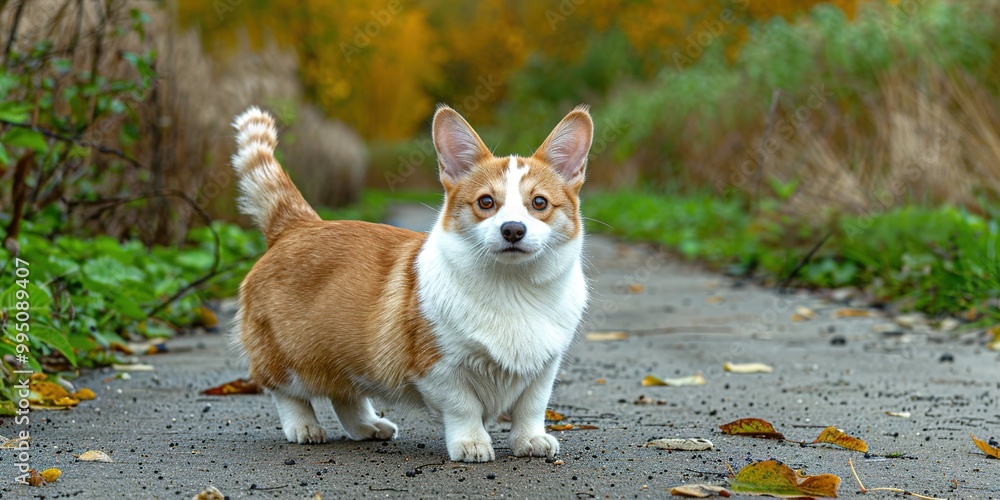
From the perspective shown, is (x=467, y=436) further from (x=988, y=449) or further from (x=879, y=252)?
(x=879, y=252)

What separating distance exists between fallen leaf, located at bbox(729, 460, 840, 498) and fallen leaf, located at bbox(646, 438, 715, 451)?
0.49 m

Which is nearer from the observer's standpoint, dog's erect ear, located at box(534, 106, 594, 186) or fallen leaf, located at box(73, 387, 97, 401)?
dog's erect ear, located at box(534, 106, 594, 186)

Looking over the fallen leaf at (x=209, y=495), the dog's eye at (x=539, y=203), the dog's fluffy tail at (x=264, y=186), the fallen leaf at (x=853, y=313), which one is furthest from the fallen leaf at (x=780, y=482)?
the fallen leaf at (x=853, y=313)

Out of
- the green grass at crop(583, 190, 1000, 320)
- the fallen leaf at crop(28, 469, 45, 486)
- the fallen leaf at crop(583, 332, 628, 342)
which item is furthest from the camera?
the green grass at crop(583, 190, 1000, 320)

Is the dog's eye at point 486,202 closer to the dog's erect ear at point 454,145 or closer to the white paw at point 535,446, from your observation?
the dog's erect ear at point 454,145

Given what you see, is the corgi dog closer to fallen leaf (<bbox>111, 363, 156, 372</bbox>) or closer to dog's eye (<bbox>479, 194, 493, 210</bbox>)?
dog's eye (<bbox>479, 194, 493, 210</bbox>)

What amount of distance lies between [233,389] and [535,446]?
1.81 metres

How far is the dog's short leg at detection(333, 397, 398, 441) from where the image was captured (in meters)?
3.78

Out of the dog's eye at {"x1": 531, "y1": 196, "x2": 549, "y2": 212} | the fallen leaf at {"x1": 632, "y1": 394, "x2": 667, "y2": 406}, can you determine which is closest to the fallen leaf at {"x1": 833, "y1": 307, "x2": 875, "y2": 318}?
the fallen leaf at {"x1": 632, "y1": 394, "x2": 667, "y2": 406}

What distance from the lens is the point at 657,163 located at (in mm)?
18375

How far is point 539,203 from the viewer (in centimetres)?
338

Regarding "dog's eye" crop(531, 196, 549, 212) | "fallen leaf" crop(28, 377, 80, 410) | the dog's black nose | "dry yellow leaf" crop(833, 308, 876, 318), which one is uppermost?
"dog's eye" crop(531, 196, 549, 212)

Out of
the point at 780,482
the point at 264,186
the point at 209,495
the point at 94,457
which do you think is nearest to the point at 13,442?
the point at 94,457

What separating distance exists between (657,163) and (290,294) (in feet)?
49.9
